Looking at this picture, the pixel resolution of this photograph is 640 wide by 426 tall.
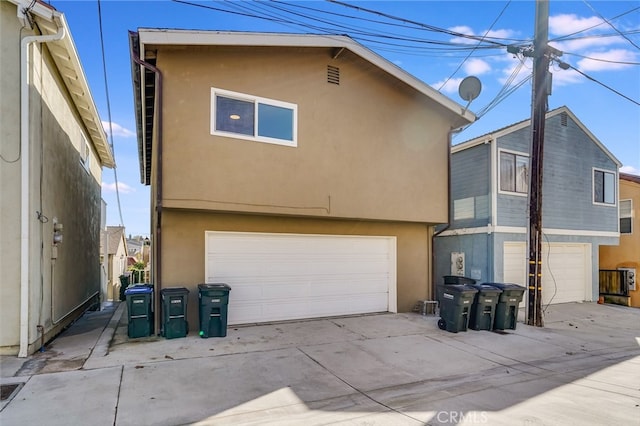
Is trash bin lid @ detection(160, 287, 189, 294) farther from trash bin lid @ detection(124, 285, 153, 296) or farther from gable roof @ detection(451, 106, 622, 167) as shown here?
gable roof @ detection(451, 106, 622, 167)

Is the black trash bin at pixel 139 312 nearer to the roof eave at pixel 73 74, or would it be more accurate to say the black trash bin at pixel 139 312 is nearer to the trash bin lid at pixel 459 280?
the roof eave at pixel 73 74

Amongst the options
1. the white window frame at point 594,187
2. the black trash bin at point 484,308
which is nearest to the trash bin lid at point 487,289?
the black trash bin at point 484,308

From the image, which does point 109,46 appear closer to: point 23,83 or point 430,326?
point 23,83

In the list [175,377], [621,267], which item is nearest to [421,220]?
[175,377]

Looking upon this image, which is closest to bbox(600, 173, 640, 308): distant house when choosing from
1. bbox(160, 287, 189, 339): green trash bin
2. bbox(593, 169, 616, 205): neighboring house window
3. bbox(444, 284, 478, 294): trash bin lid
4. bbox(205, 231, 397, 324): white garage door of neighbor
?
bbox(593, 169, 616, 205): neighboring house window

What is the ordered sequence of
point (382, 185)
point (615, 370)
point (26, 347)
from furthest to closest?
point (382, 185) < point (615, 370) < point (26, 347)

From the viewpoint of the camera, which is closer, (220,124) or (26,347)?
(26,347)

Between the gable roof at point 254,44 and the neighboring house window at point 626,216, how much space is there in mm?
10711

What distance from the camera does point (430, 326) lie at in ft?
29.6

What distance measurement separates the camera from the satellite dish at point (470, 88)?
10.2 m

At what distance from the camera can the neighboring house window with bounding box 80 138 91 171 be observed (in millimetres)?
11163

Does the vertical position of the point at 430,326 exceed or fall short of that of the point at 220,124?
it falls short

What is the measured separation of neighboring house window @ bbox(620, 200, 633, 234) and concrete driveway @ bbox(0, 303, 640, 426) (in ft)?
33.2

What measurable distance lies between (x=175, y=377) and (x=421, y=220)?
701cm
